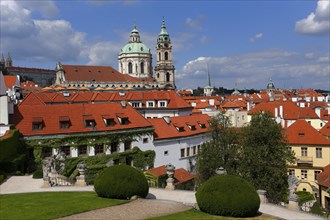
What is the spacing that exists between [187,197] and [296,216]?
714 centimetres

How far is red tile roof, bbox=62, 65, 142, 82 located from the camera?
134375 millimetres

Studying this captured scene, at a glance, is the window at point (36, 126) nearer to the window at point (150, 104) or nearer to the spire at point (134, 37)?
the window at point (150, 104)

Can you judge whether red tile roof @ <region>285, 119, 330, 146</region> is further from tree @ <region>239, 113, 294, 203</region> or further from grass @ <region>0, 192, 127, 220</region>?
grass @ <region>0, 192, 127, 220</region>

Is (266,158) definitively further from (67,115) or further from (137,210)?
(67,115)

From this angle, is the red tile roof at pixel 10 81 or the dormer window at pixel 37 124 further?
the red tile roof at pixel 10 81

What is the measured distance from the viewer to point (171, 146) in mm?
48938

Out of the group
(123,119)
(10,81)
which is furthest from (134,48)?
(123,119)

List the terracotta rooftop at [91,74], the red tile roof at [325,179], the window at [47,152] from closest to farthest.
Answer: the red tile roof at [325,179], the window at [47,152], the terracotta rooftop at [91,74]

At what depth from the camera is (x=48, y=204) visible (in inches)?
822

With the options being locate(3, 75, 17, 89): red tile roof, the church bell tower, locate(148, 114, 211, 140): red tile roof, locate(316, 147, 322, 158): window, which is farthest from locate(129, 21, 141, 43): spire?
locate(316, 147, 322, 158): window

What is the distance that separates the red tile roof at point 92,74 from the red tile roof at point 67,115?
9034cm

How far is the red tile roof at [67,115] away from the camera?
39938 millimetres

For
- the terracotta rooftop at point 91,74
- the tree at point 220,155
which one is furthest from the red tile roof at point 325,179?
the terracotta rooftop at point 91,74

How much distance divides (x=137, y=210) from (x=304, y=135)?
1165 inches
